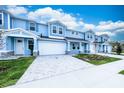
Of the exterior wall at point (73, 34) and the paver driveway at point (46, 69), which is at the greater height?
the exterior wall at point (73, 34)

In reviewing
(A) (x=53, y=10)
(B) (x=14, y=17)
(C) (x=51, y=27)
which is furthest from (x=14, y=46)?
(A) (x=53, y=10)

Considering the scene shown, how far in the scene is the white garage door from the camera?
16.4 meters

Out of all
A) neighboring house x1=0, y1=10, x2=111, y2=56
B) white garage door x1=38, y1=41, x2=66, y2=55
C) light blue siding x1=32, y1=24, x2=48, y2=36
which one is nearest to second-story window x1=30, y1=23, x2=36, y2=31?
neighboring house x1=0, y1=10, x2=111, y2=56

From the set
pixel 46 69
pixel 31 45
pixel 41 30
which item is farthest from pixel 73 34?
pixel 46 69

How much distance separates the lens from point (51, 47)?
17.6m

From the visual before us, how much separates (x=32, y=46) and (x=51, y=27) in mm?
5195

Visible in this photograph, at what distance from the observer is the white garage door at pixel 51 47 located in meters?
16.4

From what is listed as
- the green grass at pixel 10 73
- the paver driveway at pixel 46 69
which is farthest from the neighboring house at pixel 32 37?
the paver driveway at pixel 46 69

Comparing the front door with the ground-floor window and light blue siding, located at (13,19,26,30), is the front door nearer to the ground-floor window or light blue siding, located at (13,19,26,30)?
the ground-floor window

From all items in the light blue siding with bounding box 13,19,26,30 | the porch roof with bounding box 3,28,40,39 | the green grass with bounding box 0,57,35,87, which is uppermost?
the light blue siding with bounding box 13,19,26,30

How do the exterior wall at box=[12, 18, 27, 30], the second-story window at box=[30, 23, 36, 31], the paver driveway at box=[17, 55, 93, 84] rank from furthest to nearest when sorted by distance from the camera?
the second-story window at box=[30, 23, 36, 31] → the exterior wall at box=[12, 18, 27, 30] → the paver driveway at box=[17, 55, 93, 84]

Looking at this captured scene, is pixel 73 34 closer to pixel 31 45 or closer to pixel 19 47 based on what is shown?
pixel 31 45

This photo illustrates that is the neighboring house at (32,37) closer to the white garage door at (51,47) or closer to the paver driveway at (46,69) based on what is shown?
the white garage door at (51,47)

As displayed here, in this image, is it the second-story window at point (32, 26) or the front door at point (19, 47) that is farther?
the second-story window at point (32, 26)
